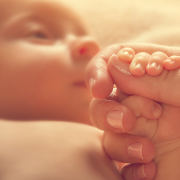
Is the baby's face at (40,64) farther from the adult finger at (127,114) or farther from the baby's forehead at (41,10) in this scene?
the adult finger at (127,114)

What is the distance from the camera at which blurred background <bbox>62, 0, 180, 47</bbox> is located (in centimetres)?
112

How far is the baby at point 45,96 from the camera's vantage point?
1.68 ft

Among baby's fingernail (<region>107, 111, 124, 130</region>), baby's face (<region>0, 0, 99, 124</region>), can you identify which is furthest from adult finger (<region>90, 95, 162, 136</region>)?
baby's face (<region>0, 0, 99, 124</region>)

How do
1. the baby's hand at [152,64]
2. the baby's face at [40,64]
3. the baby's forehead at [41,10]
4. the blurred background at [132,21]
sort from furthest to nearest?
the blurred background at [132,21] → the baby's forehead at [41,10] → the baby's face at [40,64] → the baby's hand at [152,64]

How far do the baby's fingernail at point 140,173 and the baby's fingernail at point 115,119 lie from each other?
0.12 m

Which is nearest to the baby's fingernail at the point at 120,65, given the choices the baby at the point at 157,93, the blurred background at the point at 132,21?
the baby at the point at 157,93

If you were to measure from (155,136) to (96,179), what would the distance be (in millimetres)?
150

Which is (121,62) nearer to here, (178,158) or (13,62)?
(178,158)

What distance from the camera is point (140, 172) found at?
22.2 inches

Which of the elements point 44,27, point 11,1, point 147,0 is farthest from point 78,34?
point 147,0

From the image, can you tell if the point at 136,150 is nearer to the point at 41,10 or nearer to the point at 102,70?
the point at 102,70

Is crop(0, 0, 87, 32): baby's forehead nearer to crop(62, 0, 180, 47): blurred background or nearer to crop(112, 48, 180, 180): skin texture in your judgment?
crop(62, 0, 180, 47): blurred background

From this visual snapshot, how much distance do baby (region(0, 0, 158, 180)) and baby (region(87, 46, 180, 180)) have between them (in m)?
0.12

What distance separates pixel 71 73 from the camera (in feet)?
2.53
